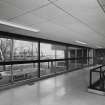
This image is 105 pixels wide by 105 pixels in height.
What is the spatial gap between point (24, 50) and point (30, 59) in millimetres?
579

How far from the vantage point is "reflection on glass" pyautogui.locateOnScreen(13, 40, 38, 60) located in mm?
4853

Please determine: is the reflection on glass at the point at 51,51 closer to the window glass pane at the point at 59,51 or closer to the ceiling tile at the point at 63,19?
the window glass pane at the point at 59,51

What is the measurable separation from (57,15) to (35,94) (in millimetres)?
2907

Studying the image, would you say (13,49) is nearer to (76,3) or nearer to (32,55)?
(32,55)

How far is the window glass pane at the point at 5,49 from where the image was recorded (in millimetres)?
4284

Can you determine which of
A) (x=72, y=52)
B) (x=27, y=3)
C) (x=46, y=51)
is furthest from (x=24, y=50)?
(x=72, y=52)

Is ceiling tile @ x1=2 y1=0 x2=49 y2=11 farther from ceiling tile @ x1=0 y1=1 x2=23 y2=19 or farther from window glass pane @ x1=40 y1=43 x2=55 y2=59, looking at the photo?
window glass pane @ x1=40 y1=43 x2=55 y2=59

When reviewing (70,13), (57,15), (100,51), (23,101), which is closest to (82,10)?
(70,13)

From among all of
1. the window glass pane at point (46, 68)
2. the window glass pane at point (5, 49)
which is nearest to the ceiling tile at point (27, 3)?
the window glass pane at point (5, 49)

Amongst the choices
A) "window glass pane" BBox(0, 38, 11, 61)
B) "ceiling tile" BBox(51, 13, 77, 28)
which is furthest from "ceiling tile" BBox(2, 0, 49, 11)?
"window glass pane" BBox(0, 38, 11, 61)

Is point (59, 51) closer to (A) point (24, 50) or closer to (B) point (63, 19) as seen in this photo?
(A) point (24, 50)

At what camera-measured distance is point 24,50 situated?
530 centimetres

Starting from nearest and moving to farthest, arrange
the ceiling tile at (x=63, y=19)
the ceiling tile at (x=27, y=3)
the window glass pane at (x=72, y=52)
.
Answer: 1. the ceiling tile at (x=27, y=3)
2. the ceiling tile at (x=63, y=19)
3. the window glass pane at (x=72, y=52)

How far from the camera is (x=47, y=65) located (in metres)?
6.53
